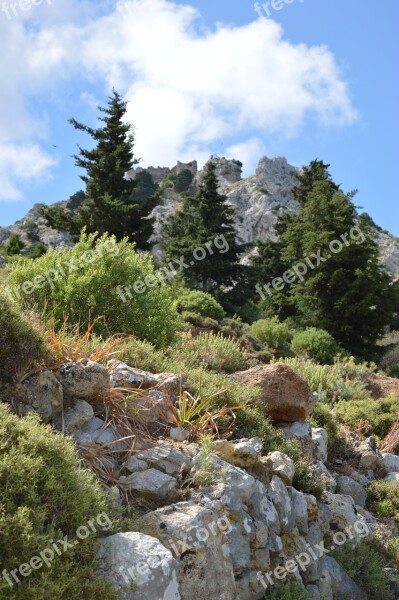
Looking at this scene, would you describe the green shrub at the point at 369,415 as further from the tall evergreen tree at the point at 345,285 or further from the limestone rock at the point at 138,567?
the tall evergreen tree at the point at 345,285

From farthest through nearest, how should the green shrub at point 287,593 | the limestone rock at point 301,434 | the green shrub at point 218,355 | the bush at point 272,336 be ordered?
the bush at point 272,336 < the green shrub at point 218,355 < the limestone rock at point 301,434 < the green shrub at point 287,593

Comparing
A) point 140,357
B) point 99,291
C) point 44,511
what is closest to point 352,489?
point 140,357

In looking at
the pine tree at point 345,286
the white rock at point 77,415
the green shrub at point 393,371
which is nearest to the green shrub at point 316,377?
the white rock at point 77,415

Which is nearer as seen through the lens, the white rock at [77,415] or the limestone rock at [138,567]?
the limestone rock at [138,567]

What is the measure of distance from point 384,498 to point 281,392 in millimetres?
1920

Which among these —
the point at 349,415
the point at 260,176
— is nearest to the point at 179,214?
the point at 349,415

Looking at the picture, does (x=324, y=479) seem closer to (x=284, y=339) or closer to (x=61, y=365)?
(x=61, y=365)

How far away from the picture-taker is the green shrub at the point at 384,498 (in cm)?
606

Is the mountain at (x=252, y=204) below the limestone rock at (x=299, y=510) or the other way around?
the other way around

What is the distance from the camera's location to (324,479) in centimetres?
557

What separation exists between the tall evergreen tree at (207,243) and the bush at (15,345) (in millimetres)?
22822

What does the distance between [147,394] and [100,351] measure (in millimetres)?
581

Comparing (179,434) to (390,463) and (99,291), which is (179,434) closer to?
(99,291)

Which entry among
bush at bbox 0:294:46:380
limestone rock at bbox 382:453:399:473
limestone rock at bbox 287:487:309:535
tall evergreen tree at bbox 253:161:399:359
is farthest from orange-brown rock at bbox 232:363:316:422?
tall evergreen tree at bbox 253:161:399:359
